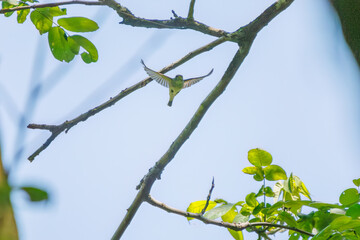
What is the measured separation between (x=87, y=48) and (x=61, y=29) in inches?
5.8

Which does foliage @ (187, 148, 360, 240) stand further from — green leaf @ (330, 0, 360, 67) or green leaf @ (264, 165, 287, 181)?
green leaf @ (330, 0, 360, 67)

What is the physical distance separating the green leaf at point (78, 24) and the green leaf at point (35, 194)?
173cm

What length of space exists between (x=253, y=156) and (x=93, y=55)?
0.93 meters

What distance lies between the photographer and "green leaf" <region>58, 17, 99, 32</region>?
2.01m

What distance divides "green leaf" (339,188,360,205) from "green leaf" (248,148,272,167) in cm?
31

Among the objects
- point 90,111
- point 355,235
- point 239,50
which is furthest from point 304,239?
point 90,111

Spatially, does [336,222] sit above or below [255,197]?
below

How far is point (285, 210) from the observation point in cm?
172

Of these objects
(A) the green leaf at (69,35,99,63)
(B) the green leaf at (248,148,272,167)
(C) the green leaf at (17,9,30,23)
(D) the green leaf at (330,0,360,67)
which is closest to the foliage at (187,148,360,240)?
(B) the green leaf at (248,148,272,167)

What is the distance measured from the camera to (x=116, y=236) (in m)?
1.58

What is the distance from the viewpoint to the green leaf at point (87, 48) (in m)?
2.09

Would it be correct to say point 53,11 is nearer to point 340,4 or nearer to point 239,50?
point 239,50

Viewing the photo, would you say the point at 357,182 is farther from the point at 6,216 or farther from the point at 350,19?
the point at 6,216

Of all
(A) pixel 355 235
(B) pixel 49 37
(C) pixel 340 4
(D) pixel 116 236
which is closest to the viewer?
(A) pixel 355 235
